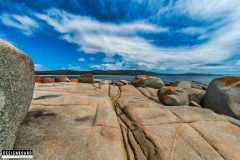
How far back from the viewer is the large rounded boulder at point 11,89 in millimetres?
3318

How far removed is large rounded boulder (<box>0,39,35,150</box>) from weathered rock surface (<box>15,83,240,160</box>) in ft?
1.75

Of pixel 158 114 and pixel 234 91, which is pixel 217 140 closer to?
pixel 158 114

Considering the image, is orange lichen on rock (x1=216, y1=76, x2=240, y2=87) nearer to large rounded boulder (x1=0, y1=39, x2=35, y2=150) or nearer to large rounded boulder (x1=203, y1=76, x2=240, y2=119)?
large rounded boulder (x1=203, y1=76, x2=240, y2=119)

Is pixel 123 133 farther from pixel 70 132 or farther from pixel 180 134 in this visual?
pixel 180 134

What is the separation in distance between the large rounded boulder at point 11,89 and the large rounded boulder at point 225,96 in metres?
9.30

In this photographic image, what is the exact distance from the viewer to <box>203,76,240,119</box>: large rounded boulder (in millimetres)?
8156

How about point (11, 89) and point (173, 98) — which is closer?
point (11, 89)

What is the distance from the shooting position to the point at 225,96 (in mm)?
8617

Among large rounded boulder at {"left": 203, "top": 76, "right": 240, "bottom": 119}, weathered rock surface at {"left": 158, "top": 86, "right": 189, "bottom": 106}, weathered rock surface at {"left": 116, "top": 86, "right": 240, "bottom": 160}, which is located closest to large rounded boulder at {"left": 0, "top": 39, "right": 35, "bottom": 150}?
weathered rock surface at {"left": 116, "top": 86, "right": 240, "bottom": 160}

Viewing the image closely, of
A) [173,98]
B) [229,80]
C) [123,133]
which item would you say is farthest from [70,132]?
[229,80]

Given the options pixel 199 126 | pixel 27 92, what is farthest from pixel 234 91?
pixel 27 92

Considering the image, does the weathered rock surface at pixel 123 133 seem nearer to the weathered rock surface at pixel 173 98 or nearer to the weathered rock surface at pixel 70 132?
the weathered rock surface at pixel 70 132

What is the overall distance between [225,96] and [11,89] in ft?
32.3

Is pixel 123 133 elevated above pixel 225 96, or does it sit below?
below
